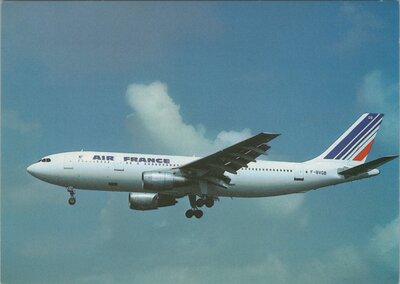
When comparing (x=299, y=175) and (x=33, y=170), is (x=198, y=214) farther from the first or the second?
(x=33, y=170)

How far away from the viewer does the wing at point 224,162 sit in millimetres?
39522

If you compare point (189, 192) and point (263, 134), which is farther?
point (189, 192)

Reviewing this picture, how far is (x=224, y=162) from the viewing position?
136 feet

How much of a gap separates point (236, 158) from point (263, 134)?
4.43 meters

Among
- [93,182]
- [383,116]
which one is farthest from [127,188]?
[383,116]

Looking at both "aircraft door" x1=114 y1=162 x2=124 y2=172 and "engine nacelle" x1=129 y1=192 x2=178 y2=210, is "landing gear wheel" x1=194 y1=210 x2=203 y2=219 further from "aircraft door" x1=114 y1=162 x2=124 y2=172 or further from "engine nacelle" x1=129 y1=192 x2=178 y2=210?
"aircraft door" x1=114 y1=162 x2=124 y2=172

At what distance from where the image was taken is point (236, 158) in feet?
136

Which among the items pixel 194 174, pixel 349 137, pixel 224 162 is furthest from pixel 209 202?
pixel 349 137

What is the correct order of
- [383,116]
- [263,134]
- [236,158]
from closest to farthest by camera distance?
[263,134]
[236,158]
[383,116]

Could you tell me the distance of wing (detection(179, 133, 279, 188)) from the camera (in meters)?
39.5

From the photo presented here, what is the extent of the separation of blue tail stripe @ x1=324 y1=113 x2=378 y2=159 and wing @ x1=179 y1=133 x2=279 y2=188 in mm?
8339

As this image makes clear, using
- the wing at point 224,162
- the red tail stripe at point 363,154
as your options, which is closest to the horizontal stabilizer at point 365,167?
the red tail stripe at point 363,154

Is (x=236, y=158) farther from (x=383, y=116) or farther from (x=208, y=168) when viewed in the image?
(x=383, y=116)

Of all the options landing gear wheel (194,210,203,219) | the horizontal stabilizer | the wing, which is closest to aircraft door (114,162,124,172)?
the wing
